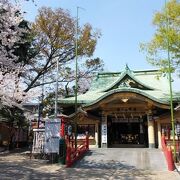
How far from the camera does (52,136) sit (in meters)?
16.6

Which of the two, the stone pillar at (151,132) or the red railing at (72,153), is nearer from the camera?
the red railing at (72,153)

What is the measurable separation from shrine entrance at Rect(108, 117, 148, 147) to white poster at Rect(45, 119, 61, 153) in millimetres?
9932

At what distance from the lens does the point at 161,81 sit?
28.9 m

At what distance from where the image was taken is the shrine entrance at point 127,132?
25797 millimetres

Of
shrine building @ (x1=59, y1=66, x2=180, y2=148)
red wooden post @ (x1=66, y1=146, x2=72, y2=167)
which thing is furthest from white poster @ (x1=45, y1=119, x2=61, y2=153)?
shrine building @ (x1=59, y1=66, x2=180, y2=148)

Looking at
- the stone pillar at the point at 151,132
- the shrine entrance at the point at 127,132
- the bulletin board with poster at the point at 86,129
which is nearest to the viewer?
the stone pillar at the point at 151,132

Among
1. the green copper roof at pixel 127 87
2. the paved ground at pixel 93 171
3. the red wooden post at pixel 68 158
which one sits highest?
the green copper roof at pixel 127 87

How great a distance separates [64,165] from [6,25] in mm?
8420

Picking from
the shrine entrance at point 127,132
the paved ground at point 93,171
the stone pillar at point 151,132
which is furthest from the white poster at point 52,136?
the shrine entrance at point 127,132

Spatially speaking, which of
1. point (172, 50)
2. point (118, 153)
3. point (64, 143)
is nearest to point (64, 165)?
→ point (64, 143)

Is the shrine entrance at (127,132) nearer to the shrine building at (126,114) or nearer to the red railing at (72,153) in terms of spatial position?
the shrine building at (126,114)

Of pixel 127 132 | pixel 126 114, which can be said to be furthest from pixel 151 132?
pixel 127 132

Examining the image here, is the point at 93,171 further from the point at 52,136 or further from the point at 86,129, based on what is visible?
the point at 86,129

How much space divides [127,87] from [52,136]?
9.31 meters
